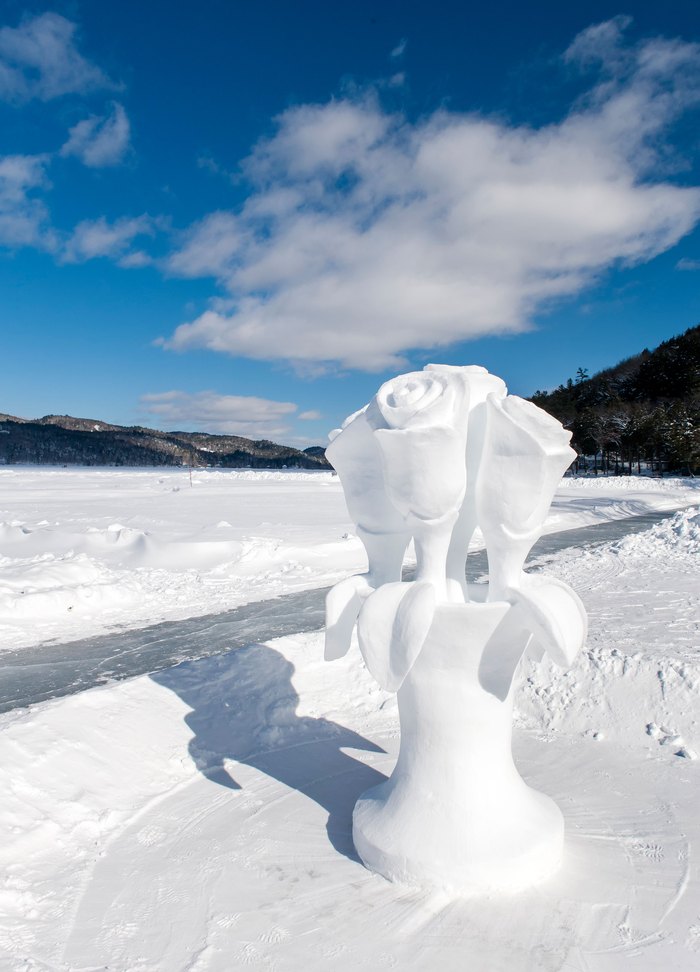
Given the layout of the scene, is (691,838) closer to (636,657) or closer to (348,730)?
(636,657)

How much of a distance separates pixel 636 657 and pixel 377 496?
11.0ft

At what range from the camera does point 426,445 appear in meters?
3.66

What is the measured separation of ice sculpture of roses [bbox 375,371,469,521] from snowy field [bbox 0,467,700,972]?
2.22m

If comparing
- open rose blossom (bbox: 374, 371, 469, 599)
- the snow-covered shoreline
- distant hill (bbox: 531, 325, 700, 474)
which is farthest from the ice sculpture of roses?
distant hill (bbox: 531, 325, 700, 474)

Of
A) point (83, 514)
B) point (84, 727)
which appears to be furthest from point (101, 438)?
point (84, 727)

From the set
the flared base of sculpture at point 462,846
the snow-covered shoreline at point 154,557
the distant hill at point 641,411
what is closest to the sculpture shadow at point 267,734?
the flared base of sculpture at point 462,846

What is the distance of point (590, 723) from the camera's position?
561cm

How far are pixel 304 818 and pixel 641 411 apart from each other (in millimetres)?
51625

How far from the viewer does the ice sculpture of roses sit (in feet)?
12.0

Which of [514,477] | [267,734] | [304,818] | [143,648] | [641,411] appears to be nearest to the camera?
[514,477]

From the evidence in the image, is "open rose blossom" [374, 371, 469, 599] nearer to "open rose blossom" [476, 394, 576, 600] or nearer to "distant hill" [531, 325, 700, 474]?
"open rose blossom" [476, 394, 576, 600]

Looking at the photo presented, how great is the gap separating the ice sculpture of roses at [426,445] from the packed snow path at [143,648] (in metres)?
5.15

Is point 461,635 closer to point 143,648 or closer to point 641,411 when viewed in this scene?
point 143,648

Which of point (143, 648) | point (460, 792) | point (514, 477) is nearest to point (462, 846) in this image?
point (460, 792)
